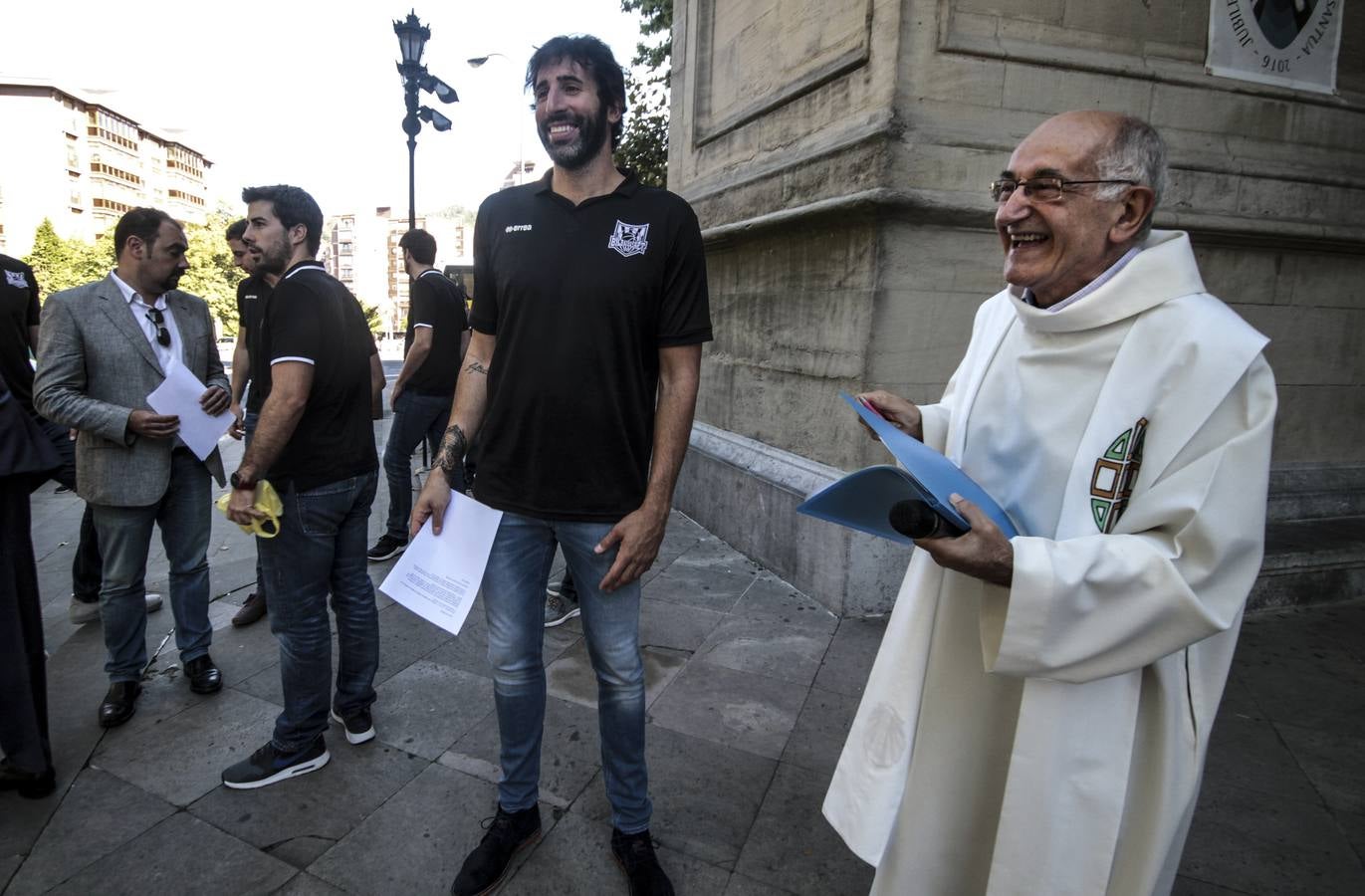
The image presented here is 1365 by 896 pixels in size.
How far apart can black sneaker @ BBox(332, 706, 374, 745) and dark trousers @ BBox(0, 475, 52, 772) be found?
0.96 meters

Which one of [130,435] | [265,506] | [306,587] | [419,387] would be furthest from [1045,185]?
[419,387]

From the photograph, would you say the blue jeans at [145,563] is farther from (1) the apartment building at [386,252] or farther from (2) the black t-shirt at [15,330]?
(1) the apartment building at [386,252]

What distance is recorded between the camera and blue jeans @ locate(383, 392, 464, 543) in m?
5.13

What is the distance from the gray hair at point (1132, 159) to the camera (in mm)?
1427

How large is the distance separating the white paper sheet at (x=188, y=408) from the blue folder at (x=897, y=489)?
2913 mm

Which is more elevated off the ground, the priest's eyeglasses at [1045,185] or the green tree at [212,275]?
the green tree at [212,275]

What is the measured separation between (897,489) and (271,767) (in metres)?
2.47

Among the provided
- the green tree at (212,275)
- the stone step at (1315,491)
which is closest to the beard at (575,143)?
the stone step at (1315,491)

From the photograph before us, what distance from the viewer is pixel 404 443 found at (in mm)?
5180

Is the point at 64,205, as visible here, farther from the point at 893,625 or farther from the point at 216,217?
the point at 893,625

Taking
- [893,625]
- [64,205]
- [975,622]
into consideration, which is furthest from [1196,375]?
[64,205]

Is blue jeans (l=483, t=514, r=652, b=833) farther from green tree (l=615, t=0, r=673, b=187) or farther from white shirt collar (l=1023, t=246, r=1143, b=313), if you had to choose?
green tree (l=615, t=0, r=673, b=187)

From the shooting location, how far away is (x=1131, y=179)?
4.68 feet

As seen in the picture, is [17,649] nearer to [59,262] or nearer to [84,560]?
[84,560]
